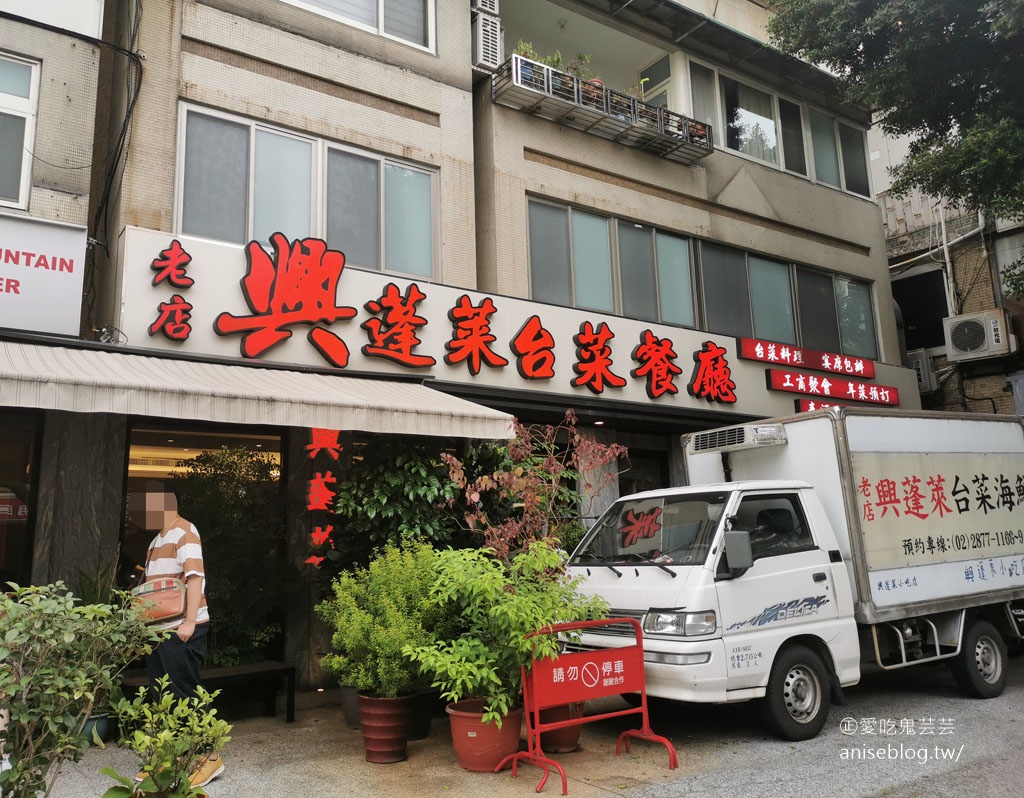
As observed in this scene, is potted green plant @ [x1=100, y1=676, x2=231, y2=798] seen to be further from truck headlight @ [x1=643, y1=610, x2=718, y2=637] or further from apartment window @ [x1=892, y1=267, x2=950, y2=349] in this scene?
apartment window @ [x1=892, y1=267, x2=950, y2=349]

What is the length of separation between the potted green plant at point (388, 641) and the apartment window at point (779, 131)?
11.2 meters

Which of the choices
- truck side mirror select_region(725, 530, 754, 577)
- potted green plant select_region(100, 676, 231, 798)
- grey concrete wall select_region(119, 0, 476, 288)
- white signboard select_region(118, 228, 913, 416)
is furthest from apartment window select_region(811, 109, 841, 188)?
potted green plant select_region(100, 676, 231, 798)

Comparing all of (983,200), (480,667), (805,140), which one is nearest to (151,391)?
(480,667)

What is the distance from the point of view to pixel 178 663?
580 centimetres

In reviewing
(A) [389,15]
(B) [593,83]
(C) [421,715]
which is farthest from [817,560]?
(A) [389,15]

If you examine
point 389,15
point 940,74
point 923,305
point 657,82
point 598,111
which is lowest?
point 923,305

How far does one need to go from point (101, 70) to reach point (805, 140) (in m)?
12.8

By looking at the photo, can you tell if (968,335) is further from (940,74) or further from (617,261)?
(617,261)

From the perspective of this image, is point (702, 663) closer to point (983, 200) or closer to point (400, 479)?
point (400, 479)

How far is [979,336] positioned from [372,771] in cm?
1525

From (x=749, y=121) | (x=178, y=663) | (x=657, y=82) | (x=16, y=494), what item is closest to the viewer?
(x=178, y=663)

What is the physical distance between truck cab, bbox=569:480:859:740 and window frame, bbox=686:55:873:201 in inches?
369

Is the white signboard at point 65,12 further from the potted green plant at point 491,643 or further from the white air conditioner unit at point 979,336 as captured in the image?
the white air conditioner unit at point 979,336

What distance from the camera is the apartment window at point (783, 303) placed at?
14.2 m
